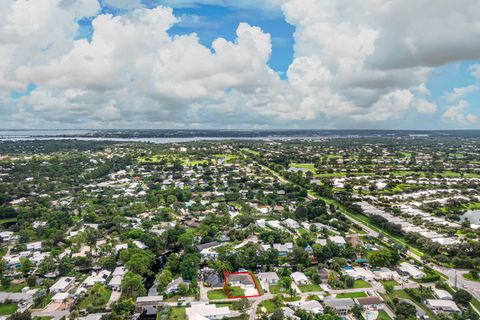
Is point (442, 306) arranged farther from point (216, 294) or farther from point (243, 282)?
point (216, 294)

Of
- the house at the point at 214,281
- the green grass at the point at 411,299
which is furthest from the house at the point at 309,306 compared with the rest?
the green grass at the point at 411,299

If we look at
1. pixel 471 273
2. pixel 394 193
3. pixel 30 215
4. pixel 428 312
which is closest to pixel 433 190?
pixel 394 193

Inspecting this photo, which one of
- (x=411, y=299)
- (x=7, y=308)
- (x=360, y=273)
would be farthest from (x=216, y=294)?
(x=7, y=308)

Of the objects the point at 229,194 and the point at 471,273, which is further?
the point at 229,194

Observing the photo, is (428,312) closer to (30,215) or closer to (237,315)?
(237,315)

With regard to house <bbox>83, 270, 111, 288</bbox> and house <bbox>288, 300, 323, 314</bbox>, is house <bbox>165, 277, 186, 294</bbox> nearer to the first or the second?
house <bbox>83, 270, 111, 288</bbox>

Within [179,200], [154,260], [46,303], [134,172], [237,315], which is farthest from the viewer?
[134,172]
